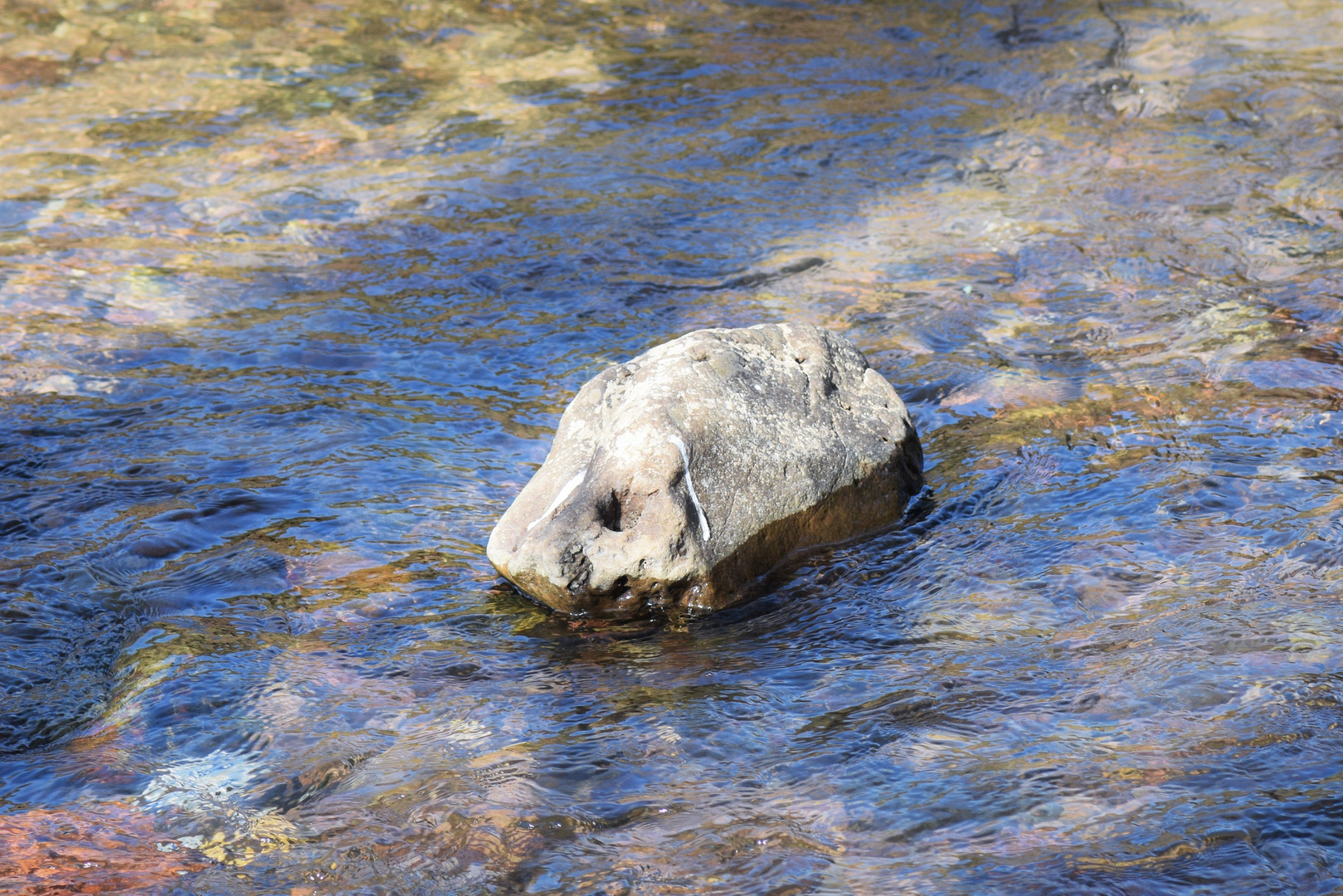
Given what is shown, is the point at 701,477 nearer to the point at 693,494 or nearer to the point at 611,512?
the point at 693,494

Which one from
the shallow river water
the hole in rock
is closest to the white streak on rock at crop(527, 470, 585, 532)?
the hole in rock

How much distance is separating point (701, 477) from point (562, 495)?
49cm

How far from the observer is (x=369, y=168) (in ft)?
26.3

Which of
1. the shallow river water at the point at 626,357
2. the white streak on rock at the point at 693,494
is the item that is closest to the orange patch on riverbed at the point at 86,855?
the shallow river water at the point at 626,357

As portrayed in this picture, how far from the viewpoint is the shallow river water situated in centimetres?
298

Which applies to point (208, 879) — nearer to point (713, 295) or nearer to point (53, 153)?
point (713, 295)

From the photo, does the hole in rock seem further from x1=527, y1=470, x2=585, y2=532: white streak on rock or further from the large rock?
x1=527, y1=470, x2=585, y2=532: white streak on rock

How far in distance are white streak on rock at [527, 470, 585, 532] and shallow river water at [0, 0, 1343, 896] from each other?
1.08ft

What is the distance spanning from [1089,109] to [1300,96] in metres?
1.42

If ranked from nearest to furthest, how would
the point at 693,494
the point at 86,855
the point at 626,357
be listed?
the point at 86,855, the point at 693,494, the point at 626,357

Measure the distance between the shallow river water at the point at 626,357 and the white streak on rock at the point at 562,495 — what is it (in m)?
0.33

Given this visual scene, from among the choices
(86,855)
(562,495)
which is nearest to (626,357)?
(562,495)

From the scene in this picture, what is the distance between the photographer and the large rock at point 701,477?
3.89 meters

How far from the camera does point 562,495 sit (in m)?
4.04
